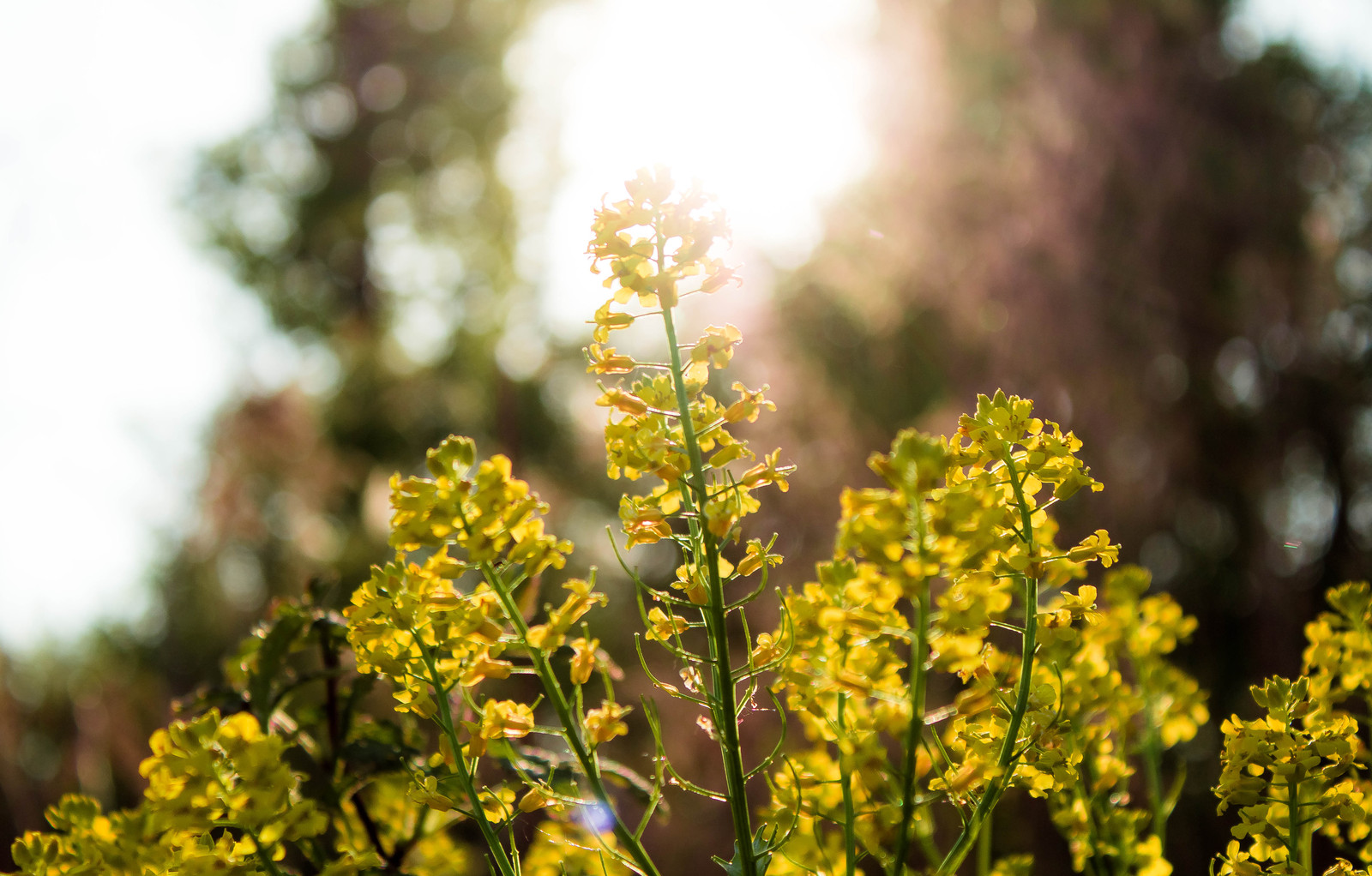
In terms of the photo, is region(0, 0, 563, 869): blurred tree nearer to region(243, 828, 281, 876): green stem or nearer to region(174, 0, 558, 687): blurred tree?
region(174, 0, 558, 687): blurred tree

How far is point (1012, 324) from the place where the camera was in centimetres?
369

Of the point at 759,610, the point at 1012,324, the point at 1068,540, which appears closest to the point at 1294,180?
the point at 1012,324

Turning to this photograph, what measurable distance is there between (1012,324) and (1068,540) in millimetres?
1130

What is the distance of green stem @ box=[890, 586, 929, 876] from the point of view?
0.41m

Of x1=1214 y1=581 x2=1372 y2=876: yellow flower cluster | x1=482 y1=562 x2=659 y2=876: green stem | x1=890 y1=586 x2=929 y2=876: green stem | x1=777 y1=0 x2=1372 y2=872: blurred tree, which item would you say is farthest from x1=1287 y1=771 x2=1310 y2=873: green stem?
x1=777 y1=0 x2=1372 y2=872: blurred tree

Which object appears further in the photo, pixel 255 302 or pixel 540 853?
pixel 255 302

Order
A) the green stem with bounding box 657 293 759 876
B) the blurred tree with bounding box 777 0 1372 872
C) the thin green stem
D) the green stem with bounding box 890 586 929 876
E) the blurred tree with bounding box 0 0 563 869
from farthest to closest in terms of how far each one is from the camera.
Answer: the blurred tree with bounding box 0 0 563 869
the blurred tree with bounding box 777 0 1372 872
the thin green stem
the green stem with bounding box 657 293 759 876
the green stem with bounding box 890 586 929 876

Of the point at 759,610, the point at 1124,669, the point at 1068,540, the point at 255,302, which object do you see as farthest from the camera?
the point at 255,302

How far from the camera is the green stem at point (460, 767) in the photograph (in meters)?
0.53

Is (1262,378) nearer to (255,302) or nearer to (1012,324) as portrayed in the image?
(1012,324)

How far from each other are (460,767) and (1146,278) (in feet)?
13.0

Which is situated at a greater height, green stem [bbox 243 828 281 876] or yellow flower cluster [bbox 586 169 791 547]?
yellow flower cluster [bbox 586 169 791 547]

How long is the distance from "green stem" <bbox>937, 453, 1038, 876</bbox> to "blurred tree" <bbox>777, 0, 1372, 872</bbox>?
2.98 metres

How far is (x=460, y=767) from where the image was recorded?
533mm
